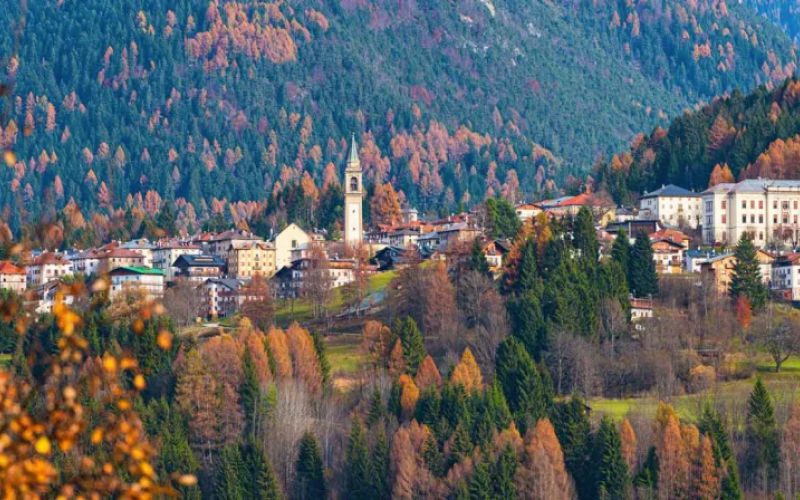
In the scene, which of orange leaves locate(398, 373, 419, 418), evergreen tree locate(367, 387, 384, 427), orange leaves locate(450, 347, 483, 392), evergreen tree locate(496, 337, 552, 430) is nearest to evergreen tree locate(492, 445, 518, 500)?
evergreen tree locate(496, 337, 552, 430)

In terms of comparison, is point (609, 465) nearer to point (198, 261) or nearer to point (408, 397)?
point (408, 397)

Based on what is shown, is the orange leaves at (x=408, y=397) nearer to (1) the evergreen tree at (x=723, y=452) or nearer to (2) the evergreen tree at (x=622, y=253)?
(1) the evergreen tree at (x=723, y=452)

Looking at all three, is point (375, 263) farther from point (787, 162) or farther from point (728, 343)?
point (728, 343)

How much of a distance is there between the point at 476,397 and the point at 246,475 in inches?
455

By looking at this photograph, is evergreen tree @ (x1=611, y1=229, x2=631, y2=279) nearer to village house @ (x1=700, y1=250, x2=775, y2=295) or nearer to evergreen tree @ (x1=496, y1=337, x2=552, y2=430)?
village house @ (x1=700, y1=250, x2=775, y2=295)

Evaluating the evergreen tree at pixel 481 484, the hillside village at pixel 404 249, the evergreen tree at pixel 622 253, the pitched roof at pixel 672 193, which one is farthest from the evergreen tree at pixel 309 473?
the pitched roof at pixel 672 193

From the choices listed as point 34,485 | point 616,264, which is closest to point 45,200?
point 34,485

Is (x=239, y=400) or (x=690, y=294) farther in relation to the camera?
(x=690, y=294)

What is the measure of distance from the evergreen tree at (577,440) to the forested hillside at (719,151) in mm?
56700

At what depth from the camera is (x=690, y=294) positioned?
104312mm

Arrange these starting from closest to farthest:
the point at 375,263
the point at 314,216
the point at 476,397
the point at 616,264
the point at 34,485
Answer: the point at 34,485, the point at 476,397, the point at 616,264, the point at 375,263, the point at 314,216

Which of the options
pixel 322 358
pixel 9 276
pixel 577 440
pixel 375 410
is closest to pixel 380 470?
pixel 375 410

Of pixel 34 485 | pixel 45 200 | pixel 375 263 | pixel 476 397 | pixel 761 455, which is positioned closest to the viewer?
pixel 34 485

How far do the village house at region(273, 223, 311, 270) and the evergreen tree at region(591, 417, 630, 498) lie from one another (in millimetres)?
62383
